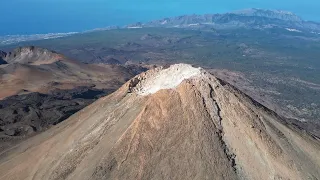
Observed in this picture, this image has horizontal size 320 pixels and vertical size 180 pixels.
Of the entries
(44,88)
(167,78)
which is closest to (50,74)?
(44,88)

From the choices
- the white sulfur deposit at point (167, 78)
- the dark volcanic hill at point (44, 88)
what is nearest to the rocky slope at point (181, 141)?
the white sulfur deposit at point (167, 78)

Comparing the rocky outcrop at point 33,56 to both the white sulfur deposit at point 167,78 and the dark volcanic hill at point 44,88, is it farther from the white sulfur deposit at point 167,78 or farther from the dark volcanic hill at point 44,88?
the white sulfur deposit at point 167,78

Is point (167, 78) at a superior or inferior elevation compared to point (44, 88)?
superior

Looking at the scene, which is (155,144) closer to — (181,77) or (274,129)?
(181,77)

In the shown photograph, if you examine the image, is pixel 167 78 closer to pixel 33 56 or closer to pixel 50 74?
pixel 50 74

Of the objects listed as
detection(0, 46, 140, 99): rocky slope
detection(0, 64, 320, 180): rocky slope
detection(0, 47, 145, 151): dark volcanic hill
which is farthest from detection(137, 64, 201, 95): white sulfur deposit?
detection(0, 46, 140, 99): rocky slope

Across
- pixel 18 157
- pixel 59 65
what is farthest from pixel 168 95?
pixel 59 65
